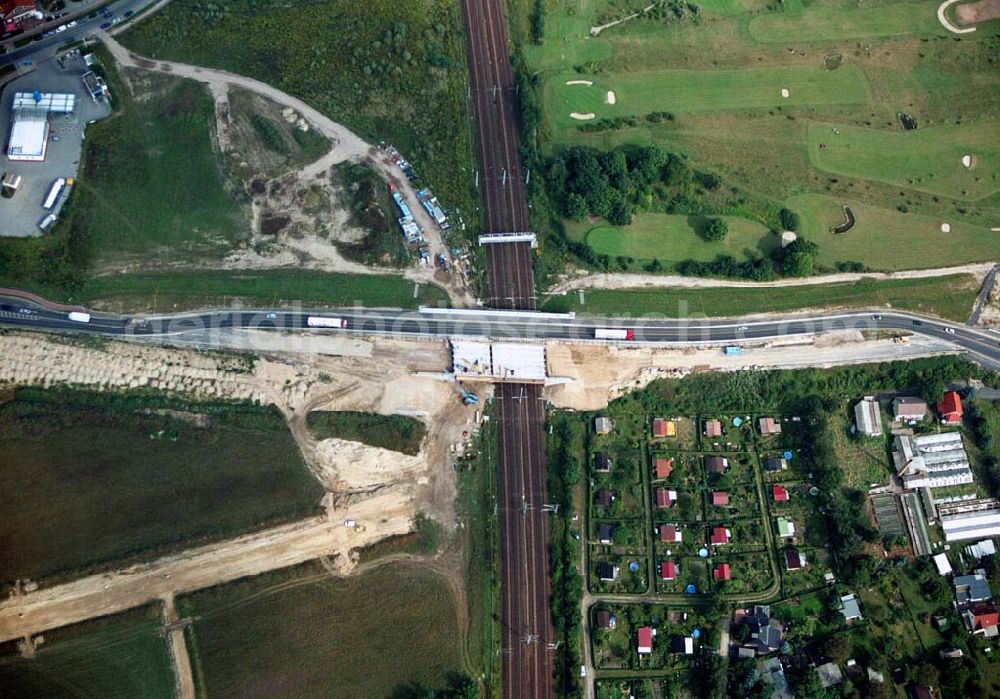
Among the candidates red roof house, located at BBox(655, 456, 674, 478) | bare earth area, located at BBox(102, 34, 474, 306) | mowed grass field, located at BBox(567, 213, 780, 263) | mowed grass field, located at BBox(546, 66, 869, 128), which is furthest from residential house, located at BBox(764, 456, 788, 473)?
mowed grass field, located at BBox(546, 66, 869, 128)

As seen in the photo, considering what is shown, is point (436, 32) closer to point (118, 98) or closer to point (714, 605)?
point (118, 98)

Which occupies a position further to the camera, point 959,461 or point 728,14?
point 728,14

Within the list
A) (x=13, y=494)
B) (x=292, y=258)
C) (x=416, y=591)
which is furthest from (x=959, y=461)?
(x=13, y=494)

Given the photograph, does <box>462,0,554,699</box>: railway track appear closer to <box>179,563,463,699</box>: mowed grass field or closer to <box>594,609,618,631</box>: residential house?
<box>594,609,618,631</box>: residential house

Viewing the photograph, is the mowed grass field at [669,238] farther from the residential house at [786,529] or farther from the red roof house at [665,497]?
the residential house at [786,529]

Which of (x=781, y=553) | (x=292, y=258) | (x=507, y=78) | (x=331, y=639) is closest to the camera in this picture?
(x=331, y=639)

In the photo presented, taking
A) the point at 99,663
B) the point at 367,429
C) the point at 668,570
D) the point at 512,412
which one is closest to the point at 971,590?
the point at 668,570

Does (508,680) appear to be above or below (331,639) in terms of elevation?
below
